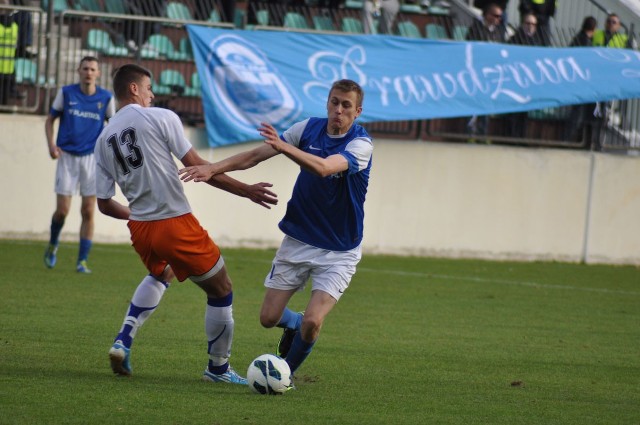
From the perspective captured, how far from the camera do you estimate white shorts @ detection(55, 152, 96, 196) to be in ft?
41.5

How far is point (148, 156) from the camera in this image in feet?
22.8

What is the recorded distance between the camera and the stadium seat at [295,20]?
57.7 ft

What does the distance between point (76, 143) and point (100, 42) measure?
3.69 meters

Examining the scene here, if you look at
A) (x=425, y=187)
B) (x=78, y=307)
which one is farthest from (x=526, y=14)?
(x=78, y=307)

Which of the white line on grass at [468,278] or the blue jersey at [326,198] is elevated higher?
the blue jersey at [326,198]

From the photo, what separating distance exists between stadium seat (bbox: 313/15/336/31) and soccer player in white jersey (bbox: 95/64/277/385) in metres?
11.0

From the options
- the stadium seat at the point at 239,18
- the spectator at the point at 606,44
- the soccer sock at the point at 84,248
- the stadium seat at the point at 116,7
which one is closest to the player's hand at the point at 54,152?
the soccer sock at the point at 84,248

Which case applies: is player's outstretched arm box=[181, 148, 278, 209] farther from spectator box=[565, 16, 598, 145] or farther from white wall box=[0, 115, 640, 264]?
spectator box=[565, 16, 598, 145]

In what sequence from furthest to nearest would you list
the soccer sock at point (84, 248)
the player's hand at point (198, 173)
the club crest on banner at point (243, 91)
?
the club crest on banner at point (243, 91)
the soccer sock at point (84, 248)
the player's hand at point (198, 173)

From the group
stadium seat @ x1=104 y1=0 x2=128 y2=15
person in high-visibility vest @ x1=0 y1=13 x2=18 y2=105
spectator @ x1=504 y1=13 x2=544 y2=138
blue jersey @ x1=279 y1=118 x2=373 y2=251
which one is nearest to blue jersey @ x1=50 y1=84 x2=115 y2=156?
person in high-visibility vest @ x1=0 y1=13 x2=18 y2=105

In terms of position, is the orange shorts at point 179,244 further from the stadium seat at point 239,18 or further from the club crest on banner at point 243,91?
the stadium seat at point 239,18

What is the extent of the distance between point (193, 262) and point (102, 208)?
81cm

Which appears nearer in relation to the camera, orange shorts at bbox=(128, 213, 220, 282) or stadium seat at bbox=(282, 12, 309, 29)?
orange shorts at bbox=(128, 213, 220, 282)

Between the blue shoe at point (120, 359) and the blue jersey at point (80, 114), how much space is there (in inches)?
238
